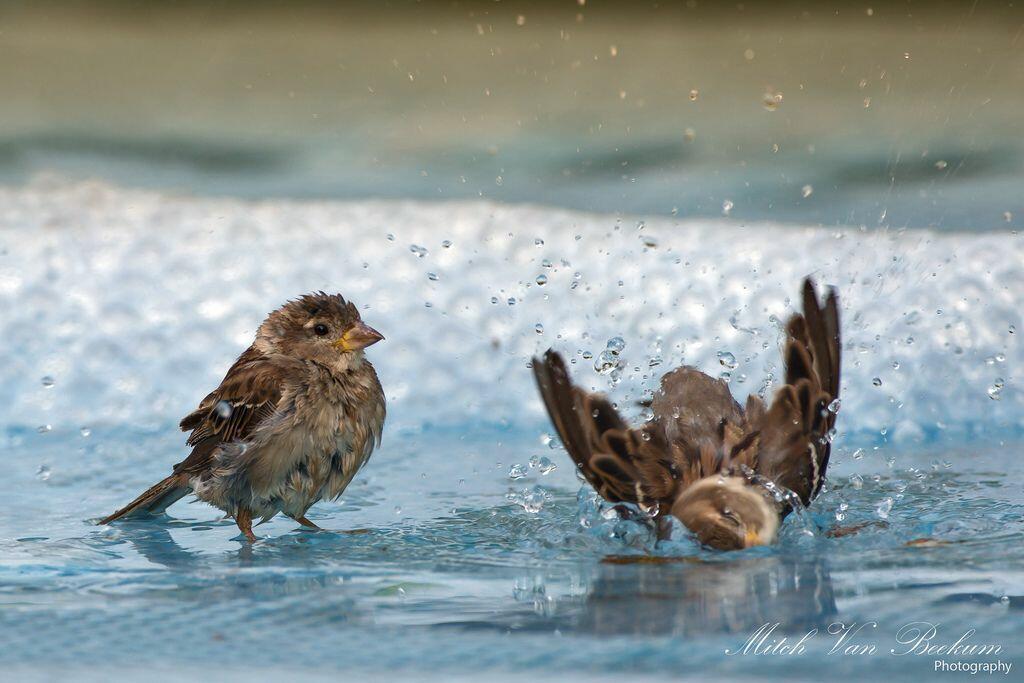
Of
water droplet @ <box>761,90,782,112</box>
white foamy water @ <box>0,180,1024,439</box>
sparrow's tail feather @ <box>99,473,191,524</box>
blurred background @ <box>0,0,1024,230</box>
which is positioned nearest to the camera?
sparrow's tail feather @ <box>99,473,191,524</box>

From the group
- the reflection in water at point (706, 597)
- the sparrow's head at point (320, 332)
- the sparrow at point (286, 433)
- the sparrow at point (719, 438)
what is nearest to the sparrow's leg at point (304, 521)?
the sparrow at point (286, 433)

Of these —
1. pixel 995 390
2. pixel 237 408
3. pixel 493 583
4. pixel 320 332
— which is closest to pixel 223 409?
pixel 237 408

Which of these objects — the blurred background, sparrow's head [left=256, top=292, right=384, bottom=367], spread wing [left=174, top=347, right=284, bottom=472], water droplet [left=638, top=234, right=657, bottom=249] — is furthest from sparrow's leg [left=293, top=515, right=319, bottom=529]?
the blurred background

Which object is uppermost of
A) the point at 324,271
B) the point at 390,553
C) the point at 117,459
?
the point at 324,271

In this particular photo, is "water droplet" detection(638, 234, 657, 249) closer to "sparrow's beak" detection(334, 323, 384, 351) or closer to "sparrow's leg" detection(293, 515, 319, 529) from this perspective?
"sparrow's beak" detection(334, 323, 384, 351)

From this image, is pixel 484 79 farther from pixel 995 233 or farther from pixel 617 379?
pixel 617 379

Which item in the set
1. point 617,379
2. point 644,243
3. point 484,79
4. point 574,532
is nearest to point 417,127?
point 484,79
